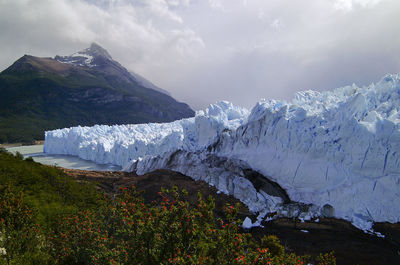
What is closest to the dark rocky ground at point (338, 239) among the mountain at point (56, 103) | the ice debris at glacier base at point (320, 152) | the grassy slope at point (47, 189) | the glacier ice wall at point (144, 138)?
the ice debris at glacier base at point (320, 152)

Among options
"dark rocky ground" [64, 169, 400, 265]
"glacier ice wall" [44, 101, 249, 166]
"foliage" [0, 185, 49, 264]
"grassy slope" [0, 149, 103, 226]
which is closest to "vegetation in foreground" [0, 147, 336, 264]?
"foliage" [0, 185, 49, 264]

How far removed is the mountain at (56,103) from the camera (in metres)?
94.6

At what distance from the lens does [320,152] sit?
18203mm

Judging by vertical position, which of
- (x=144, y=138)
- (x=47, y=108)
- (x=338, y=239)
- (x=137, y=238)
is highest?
(x=47, y=108)

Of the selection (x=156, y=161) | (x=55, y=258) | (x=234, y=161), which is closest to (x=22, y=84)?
(x=156, y=161)

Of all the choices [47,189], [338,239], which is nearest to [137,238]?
[47,189]

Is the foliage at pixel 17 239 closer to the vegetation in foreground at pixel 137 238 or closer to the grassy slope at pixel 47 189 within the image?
the vegetation in foreground at pixel 137 238

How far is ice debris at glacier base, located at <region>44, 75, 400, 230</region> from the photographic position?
15.8 m

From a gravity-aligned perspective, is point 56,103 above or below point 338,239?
above

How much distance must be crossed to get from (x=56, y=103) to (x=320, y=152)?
126 m

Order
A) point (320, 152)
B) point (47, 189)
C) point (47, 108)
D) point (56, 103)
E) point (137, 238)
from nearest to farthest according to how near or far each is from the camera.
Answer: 1. point (137, 238)
2. point (47, 189)
3. point (320, 152)
4. point (47, 108)
5. point (56, 103)

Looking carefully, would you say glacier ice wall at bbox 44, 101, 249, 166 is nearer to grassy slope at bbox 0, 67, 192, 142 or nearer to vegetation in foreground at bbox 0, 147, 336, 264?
vegetation in foreground at bbox 0, 147, 336, 264

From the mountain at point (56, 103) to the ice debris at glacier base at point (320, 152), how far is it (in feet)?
257

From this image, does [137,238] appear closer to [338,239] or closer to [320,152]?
[338,239]
